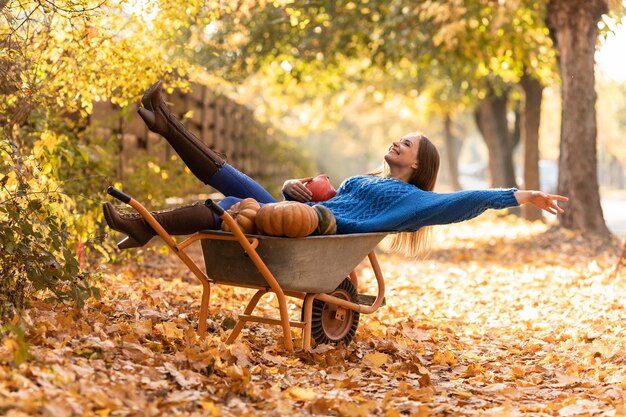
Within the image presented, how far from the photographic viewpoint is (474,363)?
17.9ft

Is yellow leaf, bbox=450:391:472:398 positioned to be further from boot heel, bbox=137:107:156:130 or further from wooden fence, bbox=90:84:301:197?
wooden fence, bbox=90:84:301:197

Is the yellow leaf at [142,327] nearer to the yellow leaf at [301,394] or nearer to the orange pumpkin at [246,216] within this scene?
the orange pumpkin at [246,216]

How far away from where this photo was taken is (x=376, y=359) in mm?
5215

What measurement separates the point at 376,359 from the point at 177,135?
1641 millimetres

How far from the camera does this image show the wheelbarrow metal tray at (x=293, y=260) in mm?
4922

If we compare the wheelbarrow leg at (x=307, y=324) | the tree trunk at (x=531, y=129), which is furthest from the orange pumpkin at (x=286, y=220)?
the tree trunk at (x=531, y=129)

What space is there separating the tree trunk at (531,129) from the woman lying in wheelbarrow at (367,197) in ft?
40.0

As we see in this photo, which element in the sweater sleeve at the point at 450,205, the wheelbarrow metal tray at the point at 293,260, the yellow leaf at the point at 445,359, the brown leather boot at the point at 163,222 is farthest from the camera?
the yellow leaf at the point at 445,359

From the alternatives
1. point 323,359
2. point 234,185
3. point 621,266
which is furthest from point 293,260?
point 621,266

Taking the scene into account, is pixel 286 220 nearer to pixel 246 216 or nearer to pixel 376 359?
pixel 246 216

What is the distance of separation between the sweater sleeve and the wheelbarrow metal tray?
22cm

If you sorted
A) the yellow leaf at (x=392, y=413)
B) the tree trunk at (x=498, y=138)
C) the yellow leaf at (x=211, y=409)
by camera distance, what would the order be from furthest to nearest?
the tree trunk at (x=498, y=138), the yellow leaf at (x=392, y=413), the yellow leaf at (x=211, y=409)

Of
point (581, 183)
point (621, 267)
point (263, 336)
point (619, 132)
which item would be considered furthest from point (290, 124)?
point (263, 336)

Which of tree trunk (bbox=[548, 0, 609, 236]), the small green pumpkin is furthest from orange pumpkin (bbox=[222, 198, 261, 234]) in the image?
tree trunk (bbox=[548, 0, 609, 236])
